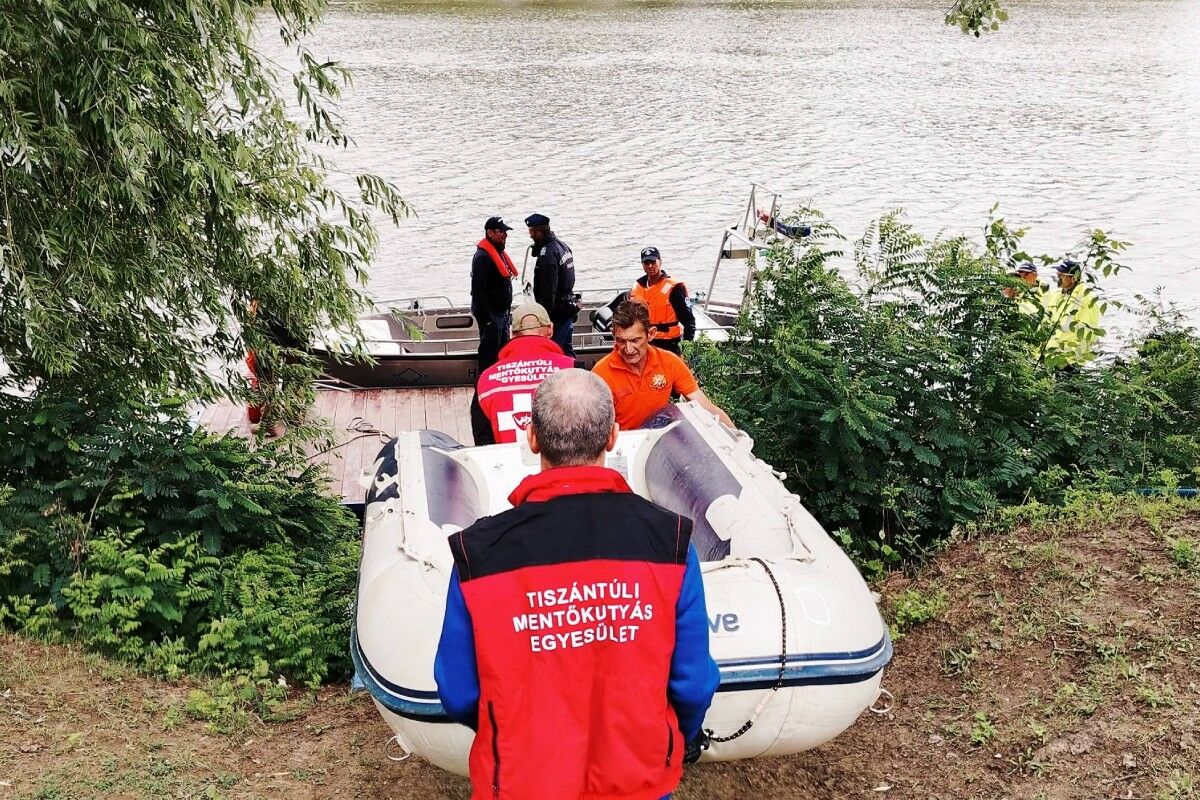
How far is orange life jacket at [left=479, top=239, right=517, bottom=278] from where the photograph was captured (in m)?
8.69

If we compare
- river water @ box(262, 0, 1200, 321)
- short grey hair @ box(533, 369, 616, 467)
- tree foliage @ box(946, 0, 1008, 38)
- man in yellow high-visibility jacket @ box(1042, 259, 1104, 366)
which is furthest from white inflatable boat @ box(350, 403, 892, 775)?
river water @ box(262, 0, 1200, 321)

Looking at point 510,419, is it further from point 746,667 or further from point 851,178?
point 851,178

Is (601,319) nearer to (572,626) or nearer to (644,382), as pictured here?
(644,382)

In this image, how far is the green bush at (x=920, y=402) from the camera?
626 centimetres

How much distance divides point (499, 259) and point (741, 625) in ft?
19.1

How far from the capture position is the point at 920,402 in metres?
6.53

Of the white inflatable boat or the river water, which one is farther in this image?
the river water

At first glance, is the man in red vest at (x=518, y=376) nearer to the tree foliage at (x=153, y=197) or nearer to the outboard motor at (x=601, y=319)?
the tree foliage at (x=153, y=197)

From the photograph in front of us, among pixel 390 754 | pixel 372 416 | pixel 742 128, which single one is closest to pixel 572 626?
pixel 390 754

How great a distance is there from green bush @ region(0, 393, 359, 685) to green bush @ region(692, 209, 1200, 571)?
9.38 ft

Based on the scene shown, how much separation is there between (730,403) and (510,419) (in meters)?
1.87

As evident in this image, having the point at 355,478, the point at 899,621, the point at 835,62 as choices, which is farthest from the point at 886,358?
the point at 835,62

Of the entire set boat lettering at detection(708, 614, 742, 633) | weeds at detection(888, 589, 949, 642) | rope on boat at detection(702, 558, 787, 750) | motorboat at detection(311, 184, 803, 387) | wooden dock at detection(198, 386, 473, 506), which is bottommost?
wooden dock at detection(198, 386, 473, 506)

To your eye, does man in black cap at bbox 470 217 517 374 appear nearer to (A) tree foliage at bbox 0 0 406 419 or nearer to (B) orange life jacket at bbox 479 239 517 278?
(B) orange life jacket at bbox 479 239 517 278
